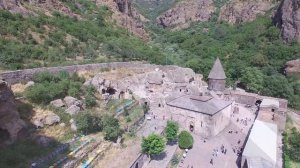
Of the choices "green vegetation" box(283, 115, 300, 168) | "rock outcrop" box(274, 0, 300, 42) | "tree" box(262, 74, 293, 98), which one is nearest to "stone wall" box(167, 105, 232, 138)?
"green vegetation" box(283, 115, 300, 168)

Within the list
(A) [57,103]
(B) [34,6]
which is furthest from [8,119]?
(B) [34,6]

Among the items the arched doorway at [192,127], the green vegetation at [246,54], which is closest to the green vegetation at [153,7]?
the green vegetation at [246,54]

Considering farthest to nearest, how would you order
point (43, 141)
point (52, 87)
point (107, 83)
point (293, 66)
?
point (293, 66)
point (107, 83)
point (52, 87)
point (43, 141)

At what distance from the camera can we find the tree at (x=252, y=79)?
40.1 meters

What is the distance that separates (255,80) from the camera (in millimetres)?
40625

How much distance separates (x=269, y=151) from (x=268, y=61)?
29.1m


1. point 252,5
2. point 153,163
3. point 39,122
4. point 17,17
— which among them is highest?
point 252,5

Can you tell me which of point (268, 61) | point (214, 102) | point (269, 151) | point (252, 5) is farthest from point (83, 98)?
point (252, 5)

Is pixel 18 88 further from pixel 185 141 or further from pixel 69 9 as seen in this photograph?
pixel 69 9

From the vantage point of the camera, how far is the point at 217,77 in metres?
32.4

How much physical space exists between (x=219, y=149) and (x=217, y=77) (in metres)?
10.8

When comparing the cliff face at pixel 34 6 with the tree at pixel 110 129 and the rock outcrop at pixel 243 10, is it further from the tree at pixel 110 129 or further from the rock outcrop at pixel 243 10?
the rock outcrop at pixel 243 10

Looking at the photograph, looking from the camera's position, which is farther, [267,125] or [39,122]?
[267,125]

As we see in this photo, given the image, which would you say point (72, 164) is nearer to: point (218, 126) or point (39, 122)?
point (39, 122)
